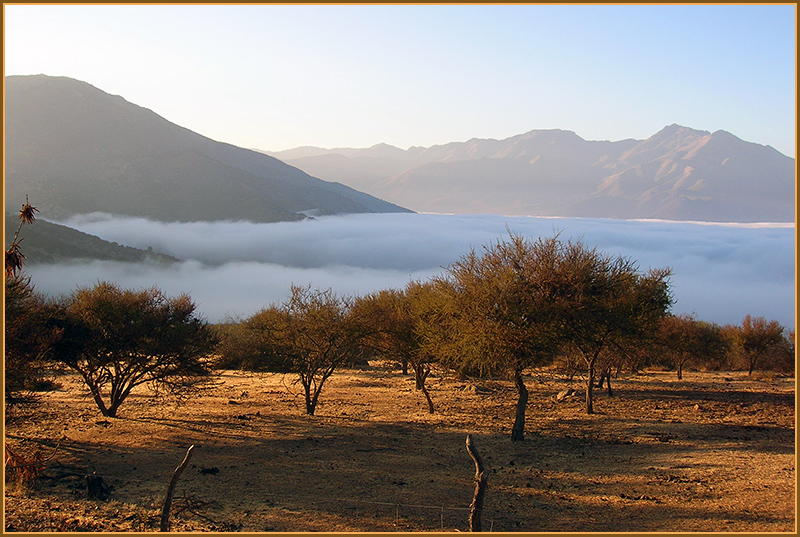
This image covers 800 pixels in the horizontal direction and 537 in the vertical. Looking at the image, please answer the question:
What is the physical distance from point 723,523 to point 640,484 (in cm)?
356

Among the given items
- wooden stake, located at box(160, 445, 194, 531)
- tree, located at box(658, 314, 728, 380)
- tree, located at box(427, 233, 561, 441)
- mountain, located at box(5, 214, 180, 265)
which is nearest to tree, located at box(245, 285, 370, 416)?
tree, located at box(427, 233, 561, 441)

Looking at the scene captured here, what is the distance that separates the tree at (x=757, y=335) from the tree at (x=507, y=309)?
40393 mm

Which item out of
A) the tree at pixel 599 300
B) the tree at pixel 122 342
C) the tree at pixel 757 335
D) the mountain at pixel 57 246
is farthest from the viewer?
the mountain at pixel 57 246

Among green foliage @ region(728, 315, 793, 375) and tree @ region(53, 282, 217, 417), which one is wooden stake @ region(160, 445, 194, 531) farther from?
green foliage @ region(728, 315, 793, 375)

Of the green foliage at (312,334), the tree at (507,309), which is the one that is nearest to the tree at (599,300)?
the tree at (507,309)

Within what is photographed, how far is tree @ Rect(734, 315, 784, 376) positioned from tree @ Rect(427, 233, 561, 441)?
40.4m

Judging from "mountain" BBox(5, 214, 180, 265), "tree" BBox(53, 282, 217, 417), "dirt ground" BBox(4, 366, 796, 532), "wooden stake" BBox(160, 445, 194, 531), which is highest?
"mountain" BBox(5, 214, 180, 265)

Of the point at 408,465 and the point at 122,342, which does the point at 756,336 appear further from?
the point at 122,342

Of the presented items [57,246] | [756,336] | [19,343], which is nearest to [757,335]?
[756,336]

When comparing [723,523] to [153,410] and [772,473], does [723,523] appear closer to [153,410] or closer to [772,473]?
[772,473]

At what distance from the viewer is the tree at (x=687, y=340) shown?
4056 cm

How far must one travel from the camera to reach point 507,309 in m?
22.0

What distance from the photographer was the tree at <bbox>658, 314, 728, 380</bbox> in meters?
40.6

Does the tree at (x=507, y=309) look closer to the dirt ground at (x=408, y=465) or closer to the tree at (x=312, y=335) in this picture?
the dirt ground at (x=408, y=465)
